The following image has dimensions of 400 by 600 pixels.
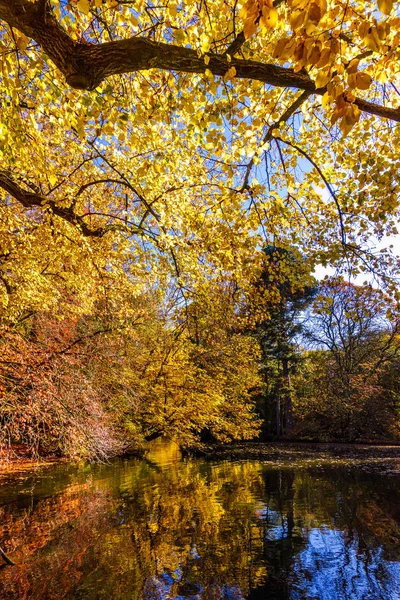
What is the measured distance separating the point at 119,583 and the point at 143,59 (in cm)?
640

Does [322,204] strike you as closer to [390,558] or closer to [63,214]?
[63,214]

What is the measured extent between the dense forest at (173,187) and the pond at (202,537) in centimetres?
188

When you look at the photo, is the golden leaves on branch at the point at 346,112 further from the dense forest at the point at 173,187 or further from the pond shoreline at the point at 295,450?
the pond shoreline at the point at 295,450

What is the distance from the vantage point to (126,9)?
167 inches

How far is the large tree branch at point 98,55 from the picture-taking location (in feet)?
9.85

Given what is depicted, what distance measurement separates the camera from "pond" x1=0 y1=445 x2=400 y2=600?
18.8 ft

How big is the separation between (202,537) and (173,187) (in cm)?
624

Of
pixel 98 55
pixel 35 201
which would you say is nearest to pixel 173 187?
pixel 35 201

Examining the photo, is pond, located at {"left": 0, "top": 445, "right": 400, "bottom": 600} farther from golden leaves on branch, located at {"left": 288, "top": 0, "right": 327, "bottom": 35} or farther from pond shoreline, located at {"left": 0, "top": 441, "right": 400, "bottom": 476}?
golden leaves on branch, located at {"left": 288, "top": 0, "right": 327, "bottom": 35}

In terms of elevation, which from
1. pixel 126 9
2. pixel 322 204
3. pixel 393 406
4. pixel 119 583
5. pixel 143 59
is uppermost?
pixel 126 9

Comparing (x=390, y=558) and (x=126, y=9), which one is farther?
(x=390, y=558)

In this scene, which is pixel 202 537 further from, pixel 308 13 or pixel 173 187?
pixel 308 13

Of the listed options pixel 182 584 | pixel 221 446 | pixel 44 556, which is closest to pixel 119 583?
pixel 182 584

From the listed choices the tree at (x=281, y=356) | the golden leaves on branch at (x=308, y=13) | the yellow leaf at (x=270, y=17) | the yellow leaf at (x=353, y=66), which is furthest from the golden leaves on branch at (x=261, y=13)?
the tree at (x=281, y=356)
